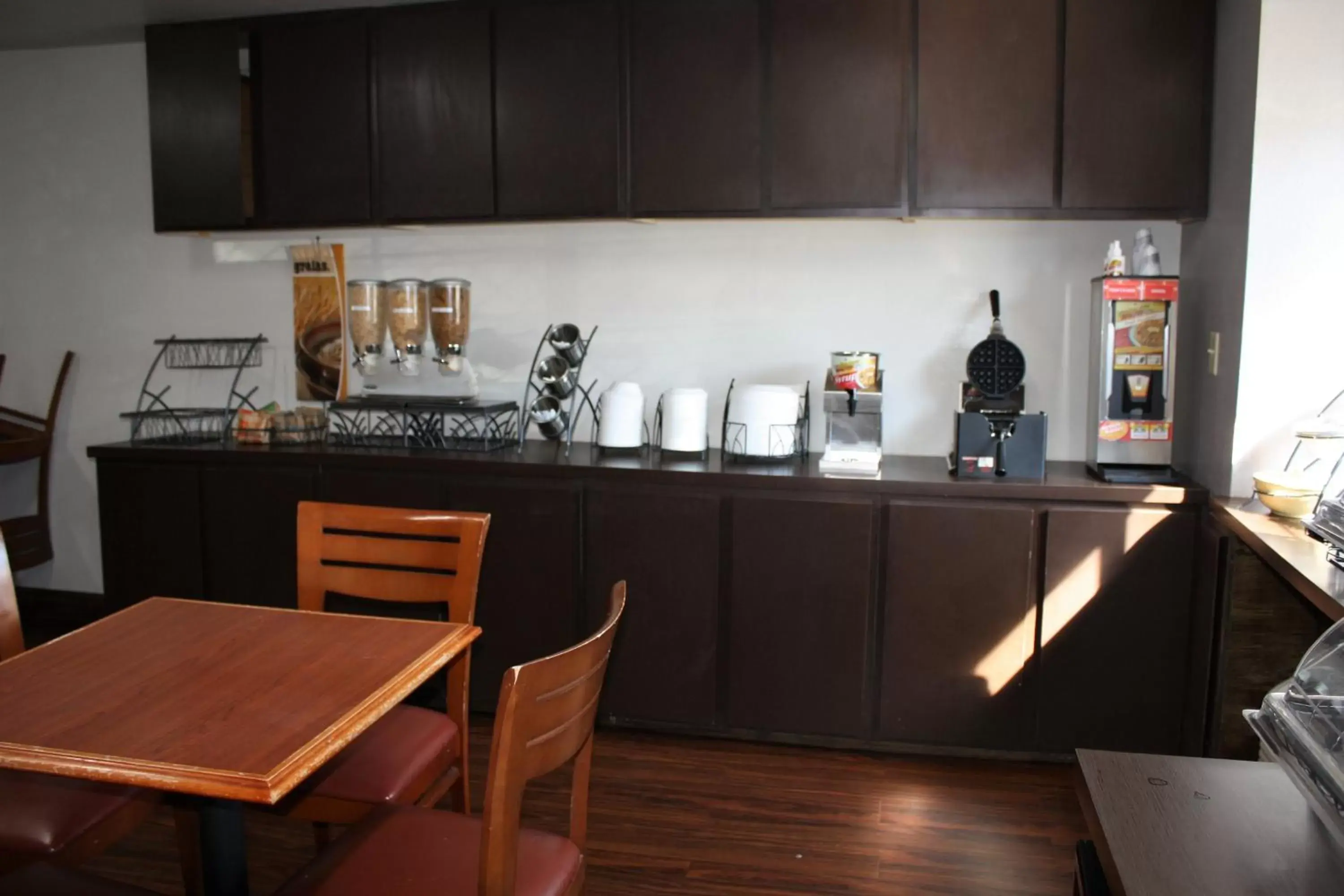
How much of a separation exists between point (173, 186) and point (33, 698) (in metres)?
2.60

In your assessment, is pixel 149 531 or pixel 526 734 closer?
pixel 526 734

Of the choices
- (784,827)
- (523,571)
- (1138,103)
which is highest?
(1138,103)

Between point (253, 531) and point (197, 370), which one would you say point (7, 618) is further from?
point (197, 370)

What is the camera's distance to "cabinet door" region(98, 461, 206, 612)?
11.3 ft

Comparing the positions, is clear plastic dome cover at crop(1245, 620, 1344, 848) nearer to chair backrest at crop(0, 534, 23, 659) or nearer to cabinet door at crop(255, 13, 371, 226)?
chair backrest at crop(0, 534, 23, 659)

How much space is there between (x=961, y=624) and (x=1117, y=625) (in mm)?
421

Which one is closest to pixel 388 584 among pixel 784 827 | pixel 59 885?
pixel 59 885

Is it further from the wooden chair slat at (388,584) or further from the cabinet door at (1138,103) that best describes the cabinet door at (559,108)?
the wooden chair slat at (388,584)

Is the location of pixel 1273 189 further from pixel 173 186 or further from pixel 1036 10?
pixel 173 186

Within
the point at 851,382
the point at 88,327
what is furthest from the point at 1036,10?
the point at 88,327

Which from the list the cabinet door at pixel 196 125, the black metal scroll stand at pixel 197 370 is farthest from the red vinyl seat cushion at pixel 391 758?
the cabinet door at pixel 196 125

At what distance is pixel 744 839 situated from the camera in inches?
102

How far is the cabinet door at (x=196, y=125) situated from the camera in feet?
11.7

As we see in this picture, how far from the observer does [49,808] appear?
1812mm
